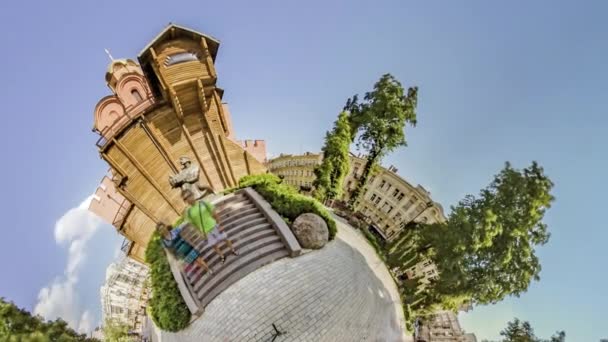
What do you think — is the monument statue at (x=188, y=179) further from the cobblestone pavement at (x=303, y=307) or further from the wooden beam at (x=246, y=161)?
the wooden beam at (x=246, y=161)

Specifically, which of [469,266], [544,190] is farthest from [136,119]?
[544,190]

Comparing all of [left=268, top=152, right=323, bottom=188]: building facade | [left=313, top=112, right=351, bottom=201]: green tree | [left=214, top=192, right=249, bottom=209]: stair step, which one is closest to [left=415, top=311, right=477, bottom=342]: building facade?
[left=313, top=112, right=351, bottom=201]: green tree

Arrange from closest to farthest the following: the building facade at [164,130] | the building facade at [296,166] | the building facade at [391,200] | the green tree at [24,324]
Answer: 1. the green tree at [24,324]
2. the building facade at [164,130]
3. the building facade at [391,200]
4. the building facade at [296,166]

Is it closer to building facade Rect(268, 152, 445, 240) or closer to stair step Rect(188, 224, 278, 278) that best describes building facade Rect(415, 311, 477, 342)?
stair step Rect(188, 224, 278, 278)

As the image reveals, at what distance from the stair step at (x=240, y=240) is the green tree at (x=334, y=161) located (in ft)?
17.7

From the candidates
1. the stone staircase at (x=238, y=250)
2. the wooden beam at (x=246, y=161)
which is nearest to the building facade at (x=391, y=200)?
the wooden beam at (x=246, y=161)

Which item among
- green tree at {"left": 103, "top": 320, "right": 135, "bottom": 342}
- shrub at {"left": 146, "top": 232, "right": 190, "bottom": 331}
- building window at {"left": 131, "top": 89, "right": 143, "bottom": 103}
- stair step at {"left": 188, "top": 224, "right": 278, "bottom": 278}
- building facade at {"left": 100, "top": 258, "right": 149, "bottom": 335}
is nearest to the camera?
shrub at {"left": 146, "top": 232, "right": 190, "bottom": 331}

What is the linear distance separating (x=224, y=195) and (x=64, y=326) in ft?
32.1

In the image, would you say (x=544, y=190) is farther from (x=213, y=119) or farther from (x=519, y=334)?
(x=213, y=119)

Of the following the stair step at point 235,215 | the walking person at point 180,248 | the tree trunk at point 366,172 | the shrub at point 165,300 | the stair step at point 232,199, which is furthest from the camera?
the tree trunk at point 366,172

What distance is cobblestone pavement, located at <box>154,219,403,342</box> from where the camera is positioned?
1312 centimetres

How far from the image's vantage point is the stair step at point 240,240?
1590 cm

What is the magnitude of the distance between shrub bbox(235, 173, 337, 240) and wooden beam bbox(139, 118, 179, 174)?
464cm

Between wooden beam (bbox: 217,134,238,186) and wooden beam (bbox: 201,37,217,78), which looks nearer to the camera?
wooden beam (bbox: 201,37,217,78)
